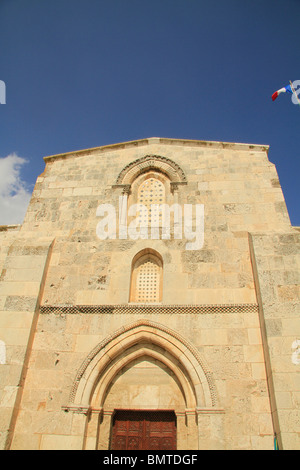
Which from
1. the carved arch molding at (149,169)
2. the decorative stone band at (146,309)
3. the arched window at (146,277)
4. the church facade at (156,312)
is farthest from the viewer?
the carved arch molding at (149,169)

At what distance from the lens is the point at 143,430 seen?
6.67m

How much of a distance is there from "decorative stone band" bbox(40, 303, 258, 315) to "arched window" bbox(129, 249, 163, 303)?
46cm

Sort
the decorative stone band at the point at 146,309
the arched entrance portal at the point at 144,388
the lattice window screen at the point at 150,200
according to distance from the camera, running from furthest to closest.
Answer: the lattice window screen at the point at 150,200 < the decorative stone band at the point at 146,309 < the arched entrance portal at the point at 144,388

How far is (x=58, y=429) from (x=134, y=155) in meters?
7.06

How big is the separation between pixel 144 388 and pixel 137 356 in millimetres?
641

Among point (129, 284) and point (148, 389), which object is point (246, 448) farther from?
point (129, 284)

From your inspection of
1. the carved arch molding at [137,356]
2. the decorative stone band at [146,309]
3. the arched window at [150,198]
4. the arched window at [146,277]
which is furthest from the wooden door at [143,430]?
the arched window at [150,198]

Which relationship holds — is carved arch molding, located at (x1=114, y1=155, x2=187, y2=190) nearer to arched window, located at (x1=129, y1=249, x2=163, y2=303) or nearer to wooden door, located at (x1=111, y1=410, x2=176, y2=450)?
arched window, located at (x1=129, y1=249, x2=163, y2=303)

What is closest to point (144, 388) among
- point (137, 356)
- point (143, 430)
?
point (137, 356)

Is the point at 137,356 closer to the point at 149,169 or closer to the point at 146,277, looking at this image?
the point at 146,277

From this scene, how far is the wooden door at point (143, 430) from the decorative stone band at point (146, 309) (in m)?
2.01

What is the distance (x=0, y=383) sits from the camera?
260 inches

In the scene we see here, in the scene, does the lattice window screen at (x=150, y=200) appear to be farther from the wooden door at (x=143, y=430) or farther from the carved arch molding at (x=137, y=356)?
the wooden door at (x=143, y=430)

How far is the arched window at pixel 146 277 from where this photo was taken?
7.82 meters
